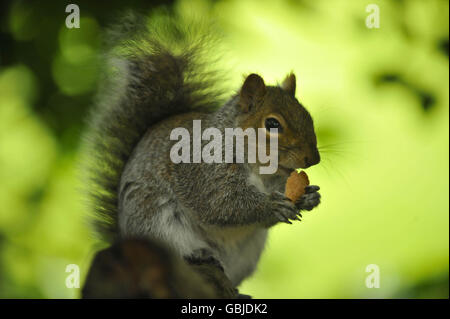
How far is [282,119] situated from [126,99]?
2.49ft

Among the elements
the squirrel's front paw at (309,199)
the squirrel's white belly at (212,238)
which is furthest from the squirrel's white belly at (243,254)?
the squirrel's front paw at (309,199)

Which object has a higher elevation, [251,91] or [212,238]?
[251,91]

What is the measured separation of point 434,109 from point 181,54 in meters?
1.20

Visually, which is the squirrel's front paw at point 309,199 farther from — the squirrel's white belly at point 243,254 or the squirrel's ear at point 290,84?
the squirrel's ear at point 290,84

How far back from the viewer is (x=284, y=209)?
5.84 feet

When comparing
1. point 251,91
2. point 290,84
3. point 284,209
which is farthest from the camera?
point 290,84

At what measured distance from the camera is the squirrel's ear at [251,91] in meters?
1.90

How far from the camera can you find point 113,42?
216cm

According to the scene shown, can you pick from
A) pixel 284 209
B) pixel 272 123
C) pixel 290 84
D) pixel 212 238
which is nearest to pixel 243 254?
pixel 212 238

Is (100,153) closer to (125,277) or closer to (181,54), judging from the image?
(181,54)

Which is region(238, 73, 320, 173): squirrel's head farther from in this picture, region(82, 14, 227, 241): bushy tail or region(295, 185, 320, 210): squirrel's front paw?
region(82, 14, 227, 241): bushy tail

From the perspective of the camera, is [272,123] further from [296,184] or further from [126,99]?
[126,99]

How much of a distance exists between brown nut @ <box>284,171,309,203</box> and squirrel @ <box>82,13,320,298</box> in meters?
0.03

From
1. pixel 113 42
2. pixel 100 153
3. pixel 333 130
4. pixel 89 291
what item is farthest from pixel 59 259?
pixel 333 130
